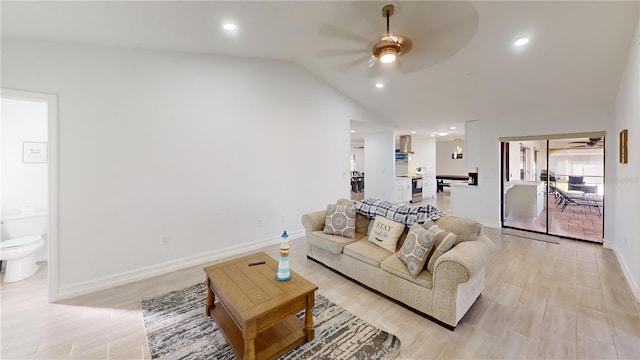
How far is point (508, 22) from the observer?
2773 mm

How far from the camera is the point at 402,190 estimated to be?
819cm

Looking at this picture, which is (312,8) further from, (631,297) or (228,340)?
(631,297)

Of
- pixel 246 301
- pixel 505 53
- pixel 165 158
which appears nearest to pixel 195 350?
pixel 246 301

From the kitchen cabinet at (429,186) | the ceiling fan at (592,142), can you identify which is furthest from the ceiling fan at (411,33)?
the kitchen cabinet at (429,186)

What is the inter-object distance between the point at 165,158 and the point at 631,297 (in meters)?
5.62

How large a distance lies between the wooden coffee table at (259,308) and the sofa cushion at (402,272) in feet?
2.94

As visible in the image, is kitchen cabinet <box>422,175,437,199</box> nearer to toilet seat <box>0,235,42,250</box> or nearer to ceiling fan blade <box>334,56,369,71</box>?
ceiling fan blade <box>334,56,369,71</box>

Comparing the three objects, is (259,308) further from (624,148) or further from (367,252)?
(624,148)

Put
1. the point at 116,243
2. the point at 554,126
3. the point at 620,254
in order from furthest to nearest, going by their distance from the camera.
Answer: the point at 554,126
the point at 620,254
the point at 116,243

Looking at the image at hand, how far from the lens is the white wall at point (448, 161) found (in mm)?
11508

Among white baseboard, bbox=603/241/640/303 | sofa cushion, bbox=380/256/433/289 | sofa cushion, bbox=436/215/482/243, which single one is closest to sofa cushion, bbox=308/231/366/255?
sofa cushion, bbox=380/256/433/289

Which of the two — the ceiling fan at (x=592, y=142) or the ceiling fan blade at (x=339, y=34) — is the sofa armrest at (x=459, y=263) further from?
the ceiling fan at (x=592, y=142)

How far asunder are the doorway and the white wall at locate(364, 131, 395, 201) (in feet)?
9.59

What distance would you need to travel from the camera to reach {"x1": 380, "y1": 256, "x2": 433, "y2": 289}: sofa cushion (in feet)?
7.45
